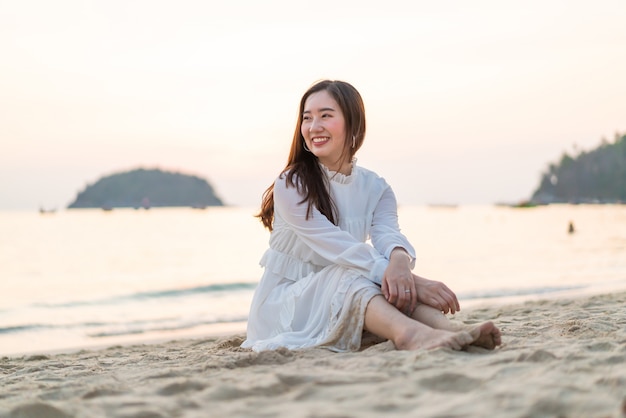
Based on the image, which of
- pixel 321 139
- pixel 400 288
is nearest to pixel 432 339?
pixel 400 288

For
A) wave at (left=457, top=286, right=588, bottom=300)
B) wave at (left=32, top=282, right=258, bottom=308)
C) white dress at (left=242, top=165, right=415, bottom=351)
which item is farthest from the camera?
wave at (left=32, top=282, right=258, bottom=308)

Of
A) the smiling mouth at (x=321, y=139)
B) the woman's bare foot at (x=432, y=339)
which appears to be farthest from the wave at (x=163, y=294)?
the woman's bare foot at (x=432, y=339)

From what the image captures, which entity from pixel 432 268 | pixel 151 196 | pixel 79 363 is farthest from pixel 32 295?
pixel 151 196

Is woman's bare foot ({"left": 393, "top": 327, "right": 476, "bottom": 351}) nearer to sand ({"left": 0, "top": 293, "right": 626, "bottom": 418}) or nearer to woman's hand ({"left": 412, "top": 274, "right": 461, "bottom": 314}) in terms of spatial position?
sand ({"left": 0, "top": 293, "right": 626, "bottom": 418})

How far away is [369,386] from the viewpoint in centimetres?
234

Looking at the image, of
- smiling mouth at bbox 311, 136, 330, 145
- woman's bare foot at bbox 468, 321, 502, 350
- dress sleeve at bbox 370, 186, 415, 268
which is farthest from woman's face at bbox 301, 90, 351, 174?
woman's bare foot at bbox 468, 321, 502, 350

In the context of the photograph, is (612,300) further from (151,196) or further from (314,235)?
(151,196)

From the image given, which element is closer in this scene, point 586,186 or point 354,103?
point 354,103

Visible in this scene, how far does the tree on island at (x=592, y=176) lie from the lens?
106m

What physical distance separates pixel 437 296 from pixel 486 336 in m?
A: 0.47

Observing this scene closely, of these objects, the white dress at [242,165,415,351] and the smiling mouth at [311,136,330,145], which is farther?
the smiling mouth at [311,136,330,145]

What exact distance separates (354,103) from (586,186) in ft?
374

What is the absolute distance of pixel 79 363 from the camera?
4.52 m

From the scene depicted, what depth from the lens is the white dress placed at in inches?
137
